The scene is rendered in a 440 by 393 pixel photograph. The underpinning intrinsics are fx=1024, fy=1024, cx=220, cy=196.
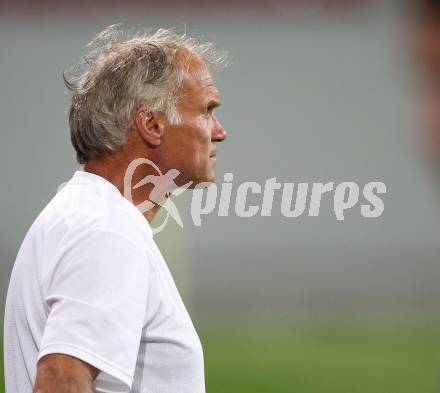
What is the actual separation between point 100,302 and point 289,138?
1285cm

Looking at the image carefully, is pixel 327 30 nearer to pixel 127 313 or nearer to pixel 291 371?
pixel 291 371

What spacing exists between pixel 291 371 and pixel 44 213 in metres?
6.39

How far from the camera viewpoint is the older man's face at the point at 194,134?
7.22 feet

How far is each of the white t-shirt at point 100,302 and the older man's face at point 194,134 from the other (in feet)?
0.71

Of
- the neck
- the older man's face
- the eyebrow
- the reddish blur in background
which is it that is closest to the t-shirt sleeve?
the neck

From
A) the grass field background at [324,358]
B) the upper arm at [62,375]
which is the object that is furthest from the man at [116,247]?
the grass field background at [324,358]

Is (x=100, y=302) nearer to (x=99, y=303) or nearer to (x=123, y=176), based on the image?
(x=99, y=303)

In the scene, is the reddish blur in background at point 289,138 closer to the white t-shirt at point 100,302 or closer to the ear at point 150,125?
the ear at point 150,125

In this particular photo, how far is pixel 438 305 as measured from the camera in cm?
1230

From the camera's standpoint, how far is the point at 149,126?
214cm

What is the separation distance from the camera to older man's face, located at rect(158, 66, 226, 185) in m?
2.20

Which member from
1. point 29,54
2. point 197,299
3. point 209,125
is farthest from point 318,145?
point 209,125

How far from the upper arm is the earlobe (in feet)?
1.93

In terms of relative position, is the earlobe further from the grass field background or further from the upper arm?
the grass field background
